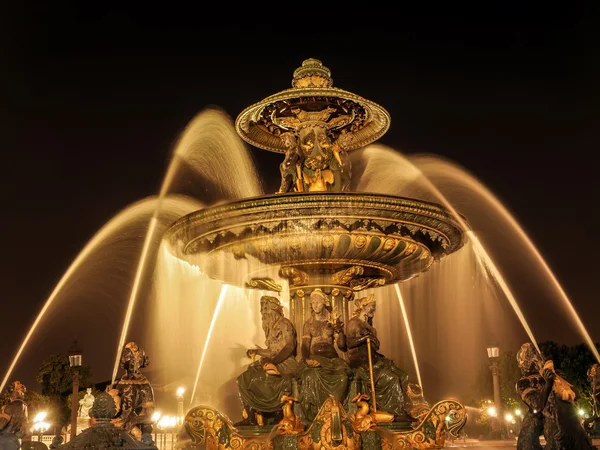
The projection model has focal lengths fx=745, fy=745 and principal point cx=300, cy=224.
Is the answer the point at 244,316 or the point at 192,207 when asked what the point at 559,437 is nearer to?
the point at 192,207

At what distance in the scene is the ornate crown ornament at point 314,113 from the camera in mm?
13031

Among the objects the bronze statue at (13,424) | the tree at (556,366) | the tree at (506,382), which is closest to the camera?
the bronze statue at (13,424)

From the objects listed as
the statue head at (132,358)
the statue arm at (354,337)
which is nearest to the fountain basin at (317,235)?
the statue arm at (354,337)

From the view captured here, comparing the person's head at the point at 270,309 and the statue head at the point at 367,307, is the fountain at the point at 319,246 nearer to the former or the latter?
the statue head at the point at 367,307

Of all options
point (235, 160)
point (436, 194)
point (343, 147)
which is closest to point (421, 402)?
point (343, 147)

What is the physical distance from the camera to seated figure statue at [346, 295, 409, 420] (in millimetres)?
10992

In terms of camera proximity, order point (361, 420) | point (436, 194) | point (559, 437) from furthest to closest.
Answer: point (436, 194) < point (361, 420) < point (559, 437)

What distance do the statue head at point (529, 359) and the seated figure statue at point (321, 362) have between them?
250 cm

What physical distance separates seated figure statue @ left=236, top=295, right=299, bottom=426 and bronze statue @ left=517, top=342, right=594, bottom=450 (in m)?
3.56

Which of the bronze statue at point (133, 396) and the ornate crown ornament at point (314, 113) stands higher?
the ornate crown ornament at point (314, 113)

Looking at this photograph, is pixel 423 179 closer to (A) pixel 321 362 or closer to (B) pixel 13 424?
(A) pixel 321 362

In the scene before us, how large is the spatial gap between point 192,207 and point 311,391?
307 inches

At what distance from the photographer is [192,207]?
1739cm

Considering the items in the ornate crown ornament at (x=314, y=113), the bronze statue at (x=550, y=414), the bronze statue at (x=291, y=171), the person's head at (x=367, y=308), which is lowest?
the bronze statue at (x=550, y=414)
